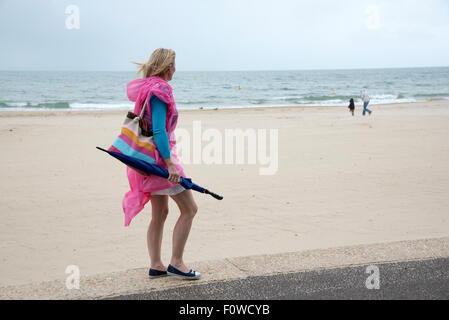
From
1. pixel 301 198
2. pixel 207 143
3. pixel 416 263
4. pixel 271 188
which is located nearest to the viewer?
pixel 416 263

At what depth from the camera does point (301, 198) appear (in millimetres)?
6859

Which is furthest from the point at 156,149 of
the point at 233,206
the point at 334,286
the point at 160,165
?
the point at 233,206

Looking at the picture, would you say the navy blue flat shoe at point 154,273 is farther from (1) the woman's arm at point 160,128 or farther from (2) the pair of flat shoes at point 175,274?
(1) the woman's arm at point 160,128

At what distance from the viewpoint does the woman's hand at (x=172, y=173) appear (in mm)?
2951

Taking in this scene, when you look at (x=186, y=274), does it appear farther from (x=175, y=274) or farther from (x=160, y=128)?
(x=160, y=128)

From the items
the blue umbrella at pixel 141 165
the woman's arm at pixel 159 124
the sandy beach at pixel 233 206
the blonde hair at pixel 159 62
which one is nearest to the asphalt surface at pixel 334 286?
the blue umbrella at pixel 141 165

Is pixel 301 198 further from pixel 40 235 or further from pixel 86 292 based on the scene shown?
pixel 86 292

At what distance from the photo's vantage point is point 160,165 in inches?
119

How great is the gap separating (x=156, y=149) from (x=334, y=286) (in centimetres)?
155

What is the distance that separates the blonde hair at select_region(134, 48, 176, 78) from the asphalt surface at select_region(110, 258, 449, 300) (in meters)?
1.52

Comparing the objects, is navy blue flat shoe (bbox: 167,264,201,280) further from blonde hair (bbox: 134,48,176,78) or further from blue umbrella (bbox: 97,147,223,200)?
blonde hair (bbox: 134,48,176,78)

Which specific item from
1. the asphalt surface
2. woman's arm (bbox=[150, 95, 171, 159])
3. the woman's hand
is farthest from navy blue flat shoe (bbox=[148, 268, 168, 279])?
woman's arm (bbox=[150, 95, 171, 159])

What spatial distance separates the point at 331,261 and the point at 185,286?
1184 millimetres
